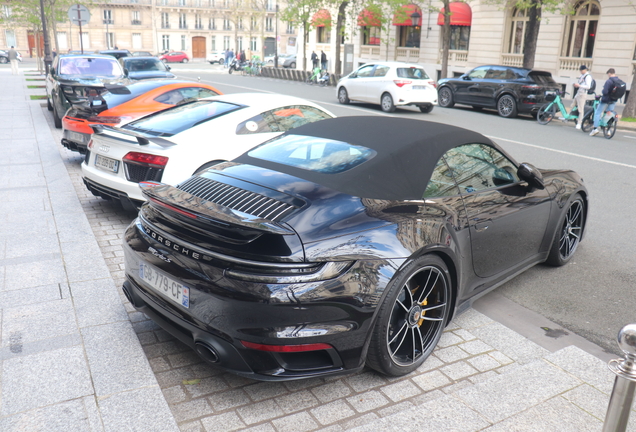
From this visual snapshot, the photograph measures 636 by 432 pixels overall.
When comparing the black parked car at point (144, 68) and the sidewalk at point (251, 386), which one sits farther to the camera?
the black parked car at point (144, 68)

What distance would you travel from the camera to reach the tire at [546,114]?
1755 cm

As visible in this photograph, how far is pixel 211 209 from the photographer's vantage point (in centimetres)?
310

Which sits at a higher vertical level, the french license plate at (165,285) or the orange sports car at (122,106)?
the orange sports car at (122,106)

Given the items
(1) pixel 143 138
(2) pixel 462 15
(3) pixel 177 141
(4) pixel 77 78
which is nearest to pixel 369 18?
(2) pixel 462 15

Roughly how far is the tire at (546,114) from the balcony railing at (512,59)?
13335 millimetres

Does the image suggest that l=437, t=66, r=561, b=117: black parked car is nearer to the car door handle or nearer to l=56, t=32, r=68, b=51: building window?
the car door handle

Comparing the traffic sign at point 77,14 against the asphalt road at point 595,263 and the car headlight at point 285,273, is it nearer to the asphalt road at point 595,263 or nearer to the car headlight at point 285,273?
the asphalt road at point 595,263

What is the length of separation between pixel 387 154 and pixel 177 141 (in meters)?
2.94

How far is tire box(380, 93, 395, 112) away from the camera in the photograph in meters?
19.4

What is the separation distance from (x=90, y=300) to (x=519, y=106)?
56.8 ft

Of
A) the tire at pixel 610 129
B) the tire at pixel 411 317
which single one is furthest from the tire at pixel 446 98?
the tire at pixel 411 317

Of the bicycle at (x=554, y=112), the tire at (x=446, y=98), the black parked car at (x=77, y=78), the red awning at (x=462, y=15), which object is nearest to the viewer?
the black parked car at (x=77, y=78)

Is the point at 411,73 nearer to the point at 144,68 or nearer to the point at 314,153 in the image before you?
the point at 144,68

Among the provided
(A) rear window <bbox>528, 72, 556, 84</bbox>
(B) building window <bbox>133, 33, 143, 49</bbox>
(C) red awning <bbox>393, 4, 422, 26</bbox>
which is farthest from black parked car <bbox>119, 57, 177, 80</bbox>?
(B) building window <bbox>133, 33, 143, 49</bbox>
